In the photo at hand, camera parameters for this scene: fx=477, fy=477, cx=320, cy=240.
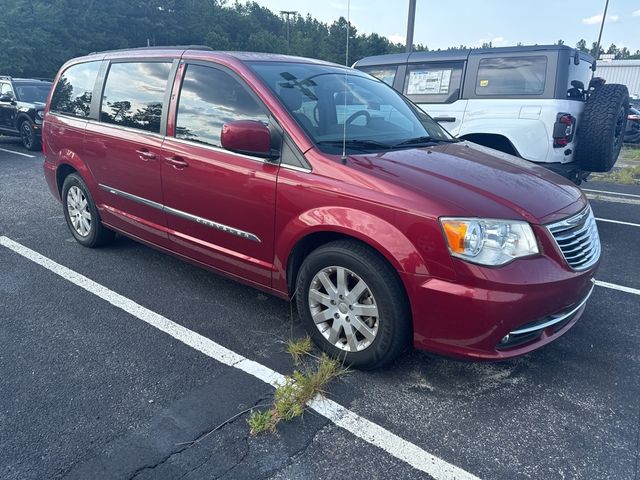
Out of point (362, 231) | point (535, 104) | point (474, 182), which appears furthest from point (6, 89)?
point (474, 182)

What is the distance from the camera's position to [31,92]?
38.4 ft

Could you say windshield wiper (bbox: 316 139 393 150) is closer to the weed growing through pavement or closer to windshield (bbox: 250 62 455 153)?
windshield (bbox: 250 62 455 153)

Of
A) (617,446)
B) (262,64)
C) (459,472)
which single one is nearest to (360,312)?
(459,472)

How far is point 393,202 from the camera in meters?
2.48

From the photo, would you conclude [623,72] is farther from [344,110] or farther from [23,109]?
[344,110]

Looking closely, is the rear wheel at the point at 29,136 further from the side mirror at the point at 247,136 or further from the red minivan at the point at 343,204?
the side mirror at the point at 247,136

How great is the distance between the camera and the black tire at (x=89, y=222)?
4.54 metres

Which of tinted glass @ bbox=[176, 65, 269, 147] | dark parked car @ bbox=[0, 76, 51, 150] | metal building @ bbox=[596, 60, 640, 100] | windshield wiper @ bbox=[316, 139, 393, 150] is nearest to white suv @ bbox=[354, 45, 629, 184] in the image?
windshield wiper @ bbox=[316, 139, 393, 150]

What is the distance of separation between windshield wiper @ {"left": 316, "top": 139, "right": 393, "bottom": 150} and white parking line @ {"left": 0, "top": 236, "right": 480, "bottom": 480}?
4.63ft

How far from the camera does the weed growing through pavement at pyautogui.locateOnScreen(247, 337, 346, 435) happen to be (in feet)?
7.73

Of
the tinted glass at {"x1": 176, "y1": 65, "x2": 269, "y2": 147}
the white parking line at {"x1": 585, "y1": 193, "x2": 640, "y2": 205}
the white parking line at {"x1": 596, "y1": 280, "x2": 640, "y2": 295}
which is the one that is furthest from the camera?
the white parking line at {"x1": 585, "y1": 193, "x2": 640, "y2": 205}

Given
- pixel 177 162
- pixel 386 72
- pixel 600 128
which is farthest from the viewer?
pixel 386 72

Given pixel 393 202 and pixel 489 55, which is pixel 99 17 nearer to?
pixel 489 55

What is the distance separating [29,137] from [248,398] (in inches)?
450
